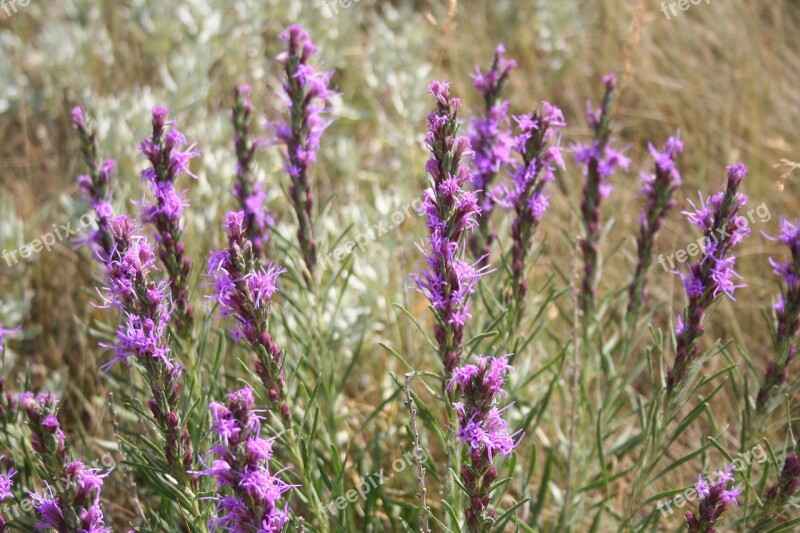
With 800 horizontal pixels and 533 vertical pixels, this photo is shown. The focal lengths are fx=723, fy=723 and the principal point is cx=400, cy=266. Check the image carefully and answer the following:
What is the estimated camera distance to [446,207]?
1969mm

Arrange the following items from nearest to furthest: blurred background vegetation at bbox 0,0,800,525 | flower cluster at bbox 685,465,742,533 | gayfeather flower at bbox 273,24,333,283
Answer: flower cluster at bbox 685,465,742,533
gayfeather flower at bbox 273,24,333,283
blurred background vegetation at bbox 0,0,800,525

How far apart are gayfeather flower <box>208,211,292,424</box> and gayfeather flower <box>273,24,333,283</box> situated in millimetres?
614

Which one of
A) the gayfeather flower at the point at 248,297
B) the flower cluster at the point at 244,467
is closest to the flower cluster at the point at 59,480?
the flower cluster at the point at 244,467

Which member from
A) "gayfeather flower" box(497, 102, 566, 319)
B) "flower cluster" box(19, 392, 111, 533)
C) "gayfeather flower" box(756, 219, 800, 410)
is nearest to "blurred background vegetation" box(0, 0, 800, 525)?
"gayfeather flower" box(497, 102, 566, 319)

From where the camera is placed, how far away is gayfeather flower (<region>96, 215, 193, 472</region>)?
75.9 inches

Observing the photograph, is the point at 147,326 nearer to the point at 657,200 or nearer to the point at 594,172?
the point at 594,172

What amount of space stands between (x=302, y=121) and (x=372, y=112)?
144 inches

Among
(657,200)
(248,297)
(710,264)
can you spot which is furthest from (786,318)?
(248,297)

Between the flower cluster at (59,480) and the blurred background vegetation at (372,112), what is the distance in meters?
1.86

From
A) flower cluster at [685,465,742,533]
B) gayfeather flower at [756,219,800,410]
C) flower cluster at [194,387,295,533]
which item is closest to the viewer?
flower cluster at [194,387,295,533]

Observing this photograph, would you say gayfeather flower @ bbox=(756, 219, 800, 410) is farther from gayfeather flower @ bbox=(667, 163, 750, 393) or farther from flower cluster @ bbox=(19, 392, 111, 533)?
flower cluster @ bbox=(19, 392, 111, 533)

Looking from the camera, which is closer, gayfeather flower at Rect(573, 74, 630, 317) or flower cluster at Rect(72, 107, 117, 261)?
flower cluster at Rect(72, 107, 117, 261)

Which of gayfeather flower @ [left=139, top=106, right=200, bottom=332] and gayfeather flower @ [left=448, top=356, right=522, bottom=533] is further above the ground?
gayfeather flower @ [left=139, top=106, right=200, bottom=332]

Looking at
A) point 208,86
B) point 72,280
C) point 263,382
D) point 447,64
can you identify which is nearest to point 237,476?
point 263,382
